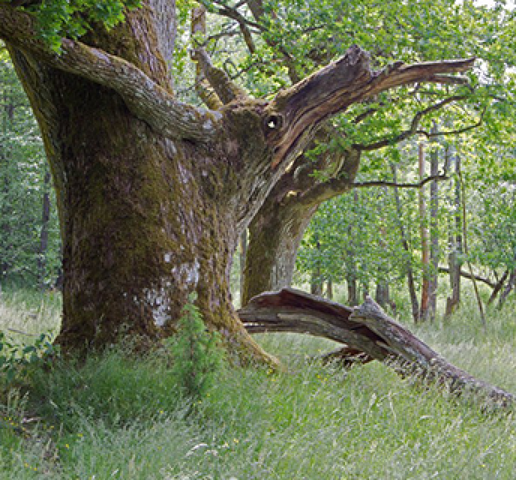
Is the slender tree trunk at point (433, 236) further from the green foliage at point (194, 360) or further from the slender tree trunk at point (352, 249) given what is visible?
the green foliage at point (194, 360)

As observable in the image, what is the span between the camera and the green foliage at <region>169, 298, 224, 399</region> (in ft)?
14.3

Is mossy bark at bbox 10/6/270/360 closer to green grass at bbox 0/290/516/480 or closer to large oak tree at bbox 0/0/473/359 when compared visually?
large oak tree at bbox 0/0/473/359

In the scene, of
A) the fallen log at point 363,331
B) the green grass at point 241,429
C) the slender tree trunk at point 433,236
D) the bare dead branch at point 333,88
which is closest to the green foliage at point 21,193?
the fallen log at point 363,331

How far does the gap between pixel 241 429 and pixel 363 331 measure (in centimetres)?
270

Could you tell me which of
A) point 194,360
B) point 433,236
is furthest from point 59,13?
point 433,236

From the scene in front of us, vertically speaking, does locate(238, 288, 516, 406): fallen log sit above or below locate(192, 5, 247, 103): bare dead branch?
below

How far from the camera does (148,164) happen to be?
18.6ft

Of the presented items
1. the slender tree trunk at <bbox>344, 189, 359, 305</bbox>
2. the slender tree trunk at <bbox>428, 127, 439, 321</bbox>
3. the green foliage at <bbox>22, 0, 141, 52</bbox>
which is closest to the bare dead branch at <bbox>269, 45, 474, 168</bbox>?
the green foliage at <bbox>22, 0, 141, 52</bbox>

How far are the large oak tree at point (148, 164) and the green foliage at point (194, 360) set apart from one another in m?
0.91

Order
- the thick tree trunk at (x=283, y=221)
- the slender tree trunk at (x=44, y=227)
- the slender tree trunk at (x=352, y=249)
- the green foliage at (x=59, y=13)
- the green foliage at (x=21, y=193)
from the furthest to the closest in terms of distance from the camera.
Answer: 1. the slender tree trunk at (x=352, y=249)
2. the slender tree trunk at (x=44, y=227)
3. the green foliage at (x=21, y=193)
4. the thick tree trunk at (x=283, y=221)
5. the green foliage at (x=59, y=13)

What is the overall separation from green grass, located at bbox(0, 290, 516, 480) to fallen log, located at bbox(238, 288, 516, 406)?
10.3 inches

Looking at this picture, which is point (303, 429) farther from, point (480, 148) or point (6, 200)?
point (6, 200)

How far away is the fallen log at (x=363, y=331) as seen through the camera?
5.95 metres

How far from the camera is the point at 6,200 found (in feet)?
53.5
